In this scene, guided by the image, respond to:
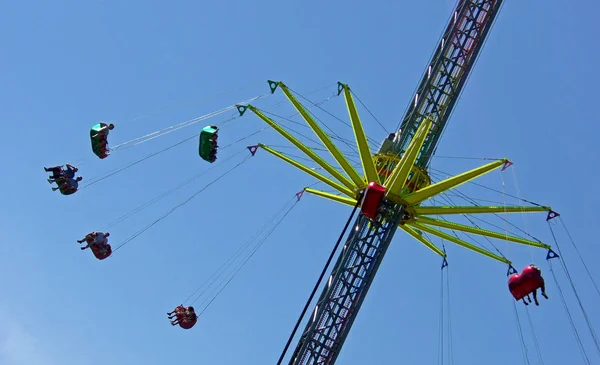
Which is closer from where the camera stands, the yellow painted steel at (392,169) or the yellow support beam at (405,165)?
the yellow support beam at (405,165)

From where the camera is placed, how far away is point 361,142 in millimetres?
33156

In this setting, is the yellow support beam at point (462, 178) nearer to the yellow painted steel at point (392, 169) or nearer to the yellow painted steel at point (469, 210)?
the yellow painted steel at point (469, 210)

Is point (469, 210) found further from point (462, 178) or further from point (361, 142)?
point (361, 142)

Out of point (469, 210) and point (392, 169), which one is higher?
point (392, 169)

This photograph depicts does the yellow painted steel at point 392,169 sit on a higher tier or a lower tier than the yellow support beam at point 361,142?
higher

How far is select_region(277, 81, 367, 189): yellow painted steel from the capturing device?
33.4 m

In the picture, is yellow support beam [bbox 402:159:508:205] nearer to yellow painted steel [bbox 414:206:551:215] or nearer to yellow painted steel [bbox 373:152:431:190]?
yellow painted steel [bbox 414:206:551:215]

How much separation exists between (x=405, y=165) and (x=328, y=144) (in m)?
2.94

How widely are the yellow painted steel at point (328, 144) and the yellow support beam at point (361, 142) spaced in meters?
0.41

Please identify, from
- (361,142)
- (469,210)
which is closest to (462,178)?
(469,210)

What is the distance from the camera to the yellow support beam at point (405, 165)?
109ft

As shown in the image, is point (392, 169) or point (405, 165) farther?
point (392, 169)

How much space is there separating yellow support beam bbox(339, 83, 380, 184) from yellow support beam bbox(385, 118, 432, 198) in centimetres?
65

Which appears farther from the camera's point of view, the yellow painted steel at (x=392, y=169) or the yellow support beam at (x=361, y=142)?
the yellow painted steel at (x=392, y=169)
